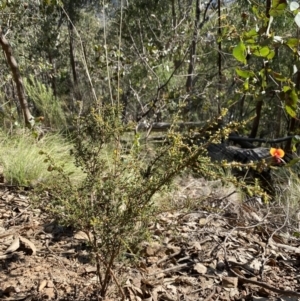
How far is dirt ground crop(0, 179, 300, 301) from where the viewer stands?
1838 mm

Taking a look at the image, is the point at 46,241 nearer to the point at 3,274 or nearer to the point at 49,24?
the point at 3,274

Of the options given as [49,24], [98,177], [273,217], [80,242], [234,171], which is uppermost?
[49,24]

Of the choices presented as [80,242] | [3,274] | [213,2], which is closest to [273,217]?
[80,242]

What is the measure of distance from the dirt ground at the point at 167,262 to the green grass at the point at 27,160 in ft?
0.87

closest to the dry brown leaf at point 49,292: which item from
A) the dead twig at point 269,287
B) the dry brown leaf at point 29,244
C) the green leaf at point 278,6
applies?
the dry brown leaf at point 29,244

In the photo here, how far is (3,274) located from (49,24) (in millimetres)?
7513

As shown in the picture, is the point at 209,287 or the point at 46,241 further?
the point at 46,241

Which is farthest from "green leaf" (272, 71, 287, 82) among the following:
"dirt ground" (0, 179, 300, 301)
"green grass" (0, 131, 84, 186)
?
"green grass" (0, 131, 84, 186)

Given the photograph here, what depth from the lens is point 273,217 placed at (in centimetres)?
280

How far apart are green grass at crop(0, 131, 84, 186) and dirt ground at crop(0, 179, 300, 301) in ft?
0.87

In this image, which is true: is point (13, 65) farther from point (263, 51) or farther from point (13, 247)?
point (263, 51)

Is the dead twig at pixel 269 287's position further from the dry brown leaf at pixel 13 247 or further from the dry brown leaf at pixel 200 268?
the dry brown leaf at pixel 13 247

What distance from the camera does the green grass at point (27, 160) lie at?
294cm

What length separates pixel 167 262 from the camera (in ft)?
7.02
